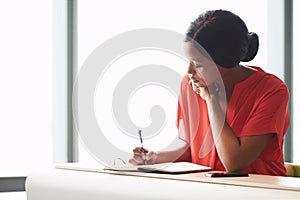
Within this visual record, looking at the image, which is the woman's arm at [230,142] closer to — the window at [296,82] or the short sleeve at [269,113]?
the short sleeve at [269,113]

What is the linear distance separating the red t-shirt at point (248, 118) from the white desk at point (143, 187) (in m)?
0.33

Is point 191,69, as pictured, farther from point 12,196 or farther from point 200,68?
point 12,196

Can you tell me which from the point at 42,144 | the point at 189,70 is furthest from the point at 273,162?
the point at 42,144

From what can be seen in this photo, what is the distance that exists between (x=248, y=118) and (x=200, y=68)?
308 mm

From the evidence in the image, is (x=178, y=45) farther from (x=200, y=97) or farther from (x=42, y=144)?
(x=42, y=144)

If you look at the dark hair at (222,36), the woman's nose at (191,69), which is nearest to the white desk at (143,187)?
the woman's nose at (191,69)

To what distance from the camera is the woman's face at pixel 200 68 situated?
1492 millimetres

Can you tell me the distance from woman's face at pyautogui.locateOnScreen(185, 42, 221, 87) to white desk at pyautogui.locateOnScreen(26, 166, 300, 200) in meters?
0.31

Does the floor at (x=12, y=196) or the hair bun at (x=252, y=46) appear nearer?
the hair bun at (x=252, y=46)

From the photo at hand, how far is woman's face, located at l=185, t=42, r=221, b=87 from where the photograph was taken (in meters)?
1.49

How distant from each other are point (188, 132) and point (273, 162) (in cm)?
28

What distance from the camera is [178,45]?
133cm

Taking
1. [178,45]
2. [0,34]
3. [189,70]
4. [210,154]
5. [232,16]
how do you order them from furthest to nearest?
[0,34] → [210,154] → [232,16] → [189,70] → [178,45]

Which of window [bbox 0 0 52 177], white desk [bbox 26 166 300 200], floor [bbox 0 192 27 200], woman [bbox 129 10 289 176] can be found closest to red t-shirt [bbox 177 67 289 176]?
woman [bbox 129 10 289 176]
